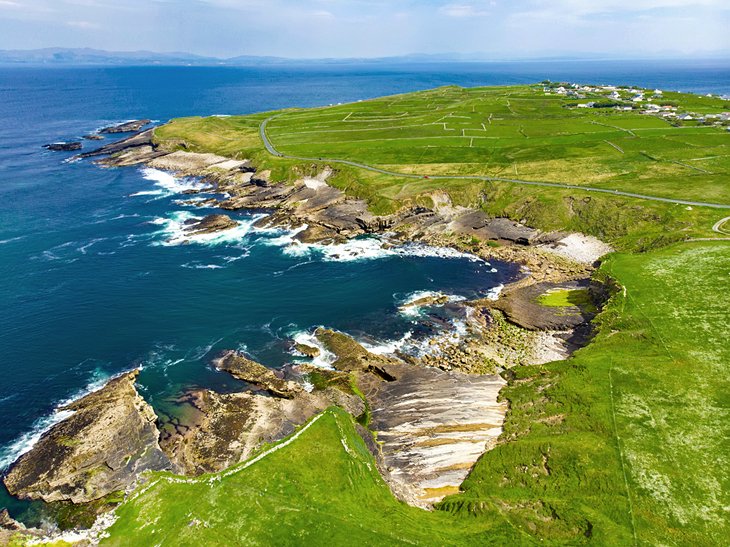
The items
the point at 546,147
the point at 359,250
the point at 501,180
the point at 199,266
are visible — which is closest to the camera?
the point at 199,266

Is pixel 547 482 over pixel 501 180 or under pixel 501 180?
under

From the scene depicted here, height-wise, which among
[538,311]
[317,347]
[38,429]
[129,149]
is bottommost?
[38,429]

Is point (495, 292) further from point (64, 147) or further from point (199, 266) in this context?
point (64, 147)

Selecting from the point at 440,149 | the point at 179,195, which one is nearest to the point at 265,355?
the point at 179,195

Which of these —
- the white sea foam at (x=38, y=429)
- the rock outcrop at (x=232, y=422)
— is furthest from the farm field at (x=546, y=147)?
the white sea foam at (x=38, y=429)

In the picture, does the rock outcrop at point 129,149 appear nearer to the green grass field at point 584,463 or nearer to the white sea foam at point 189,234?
the white sea foam at point 189,234

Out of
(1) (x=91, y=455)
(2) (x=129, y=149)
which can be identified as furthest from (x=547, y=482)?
(2) (x=129, y=149)
